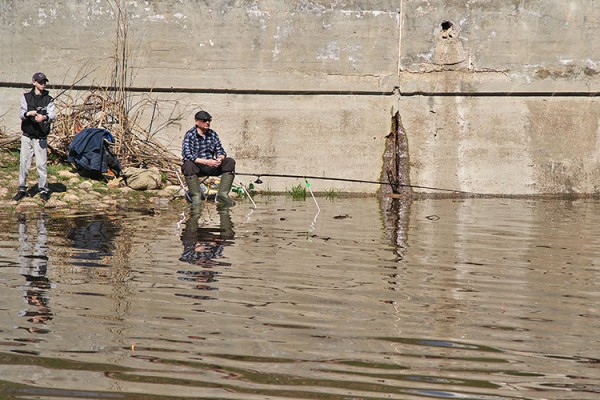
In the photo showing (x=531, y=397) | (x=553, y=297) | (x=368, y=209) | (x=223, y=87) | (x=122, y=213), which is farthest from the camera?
(x=223, y=87)

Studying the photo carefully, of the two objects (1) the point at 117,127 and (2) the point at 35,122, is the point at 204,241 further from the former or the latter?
(1) the point at 117,127

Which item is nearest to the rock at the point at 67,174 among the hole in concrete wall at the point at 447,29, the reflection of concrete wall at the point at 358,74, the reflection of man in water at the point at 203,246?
the reflection of concrete wall at the point at 358,74

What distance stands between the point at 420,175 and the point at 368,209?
6.50ft

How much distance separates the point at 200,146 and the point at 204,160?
0.32 m

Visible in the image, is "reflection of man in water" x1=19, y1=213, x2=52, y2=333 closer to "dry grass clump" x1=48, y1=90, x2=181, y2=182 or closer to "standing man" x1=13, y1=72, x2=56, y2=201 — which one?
"standing man" x1=13, y1=72, x2=56, y2=201

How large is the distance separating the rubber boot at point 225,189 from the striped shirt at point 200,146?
335 mm

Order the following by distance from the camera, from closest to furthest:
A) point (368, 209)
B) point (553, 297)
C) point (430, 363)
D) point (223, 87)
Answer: point (430, 363) < point (553, 297) < point (368, 209) < point (223, 87)

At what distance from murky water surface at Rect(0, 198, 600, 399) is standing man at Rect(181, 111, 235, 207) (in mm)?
1739

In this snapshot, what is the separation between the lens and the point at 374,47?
14.9 meters

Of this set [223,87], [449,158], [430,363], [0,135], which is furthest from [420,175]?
[430,363]

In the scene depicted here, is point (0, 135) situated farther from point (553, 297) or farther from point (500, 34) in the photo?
point (553, 297)

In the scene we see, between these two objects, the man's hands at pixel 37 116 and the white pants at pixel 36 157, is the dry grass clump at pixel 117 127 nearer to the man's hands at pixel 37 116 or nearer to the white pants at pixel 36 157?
the white pants at pixel 36 157

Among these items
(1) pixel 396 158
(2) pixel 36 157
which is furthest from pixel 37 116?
(1) pixel 396 158

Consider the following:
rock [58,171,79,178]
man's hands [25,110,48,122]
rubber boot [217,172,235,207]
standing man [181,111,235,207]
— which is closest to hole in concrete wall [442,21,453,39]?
standing man [181,111,235,207]
